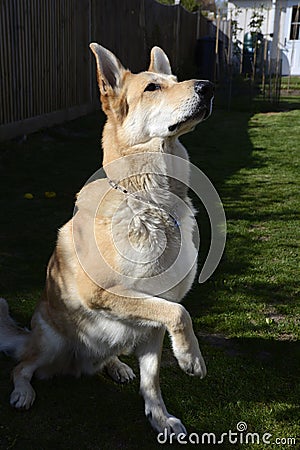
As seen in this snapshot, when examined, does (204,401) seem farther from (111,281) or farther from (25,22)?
(25,22)

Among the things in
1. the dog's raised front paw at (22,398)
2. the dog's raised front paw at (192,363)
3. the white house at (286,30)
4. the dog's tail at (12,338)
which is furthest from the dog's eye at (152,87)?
the white house at (286,30)

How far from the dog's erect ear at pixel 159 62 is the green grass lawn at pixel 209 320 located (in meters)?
1.66

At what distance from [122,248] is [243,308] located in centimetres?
161

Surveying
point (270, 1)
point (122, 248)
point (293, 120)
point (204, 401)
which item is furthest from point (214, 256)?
point (270, 1)

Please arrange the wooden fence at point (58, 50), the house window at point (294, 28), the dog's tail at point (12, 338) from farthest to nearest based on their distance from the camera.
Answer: the house window at point (294, 28) < the wooden fence at point (58, 50) < the dog's tail at point (12, 338)

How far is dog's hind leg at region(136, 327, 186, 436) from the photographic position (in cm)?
255

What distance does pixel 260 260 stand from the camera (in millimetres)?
4527

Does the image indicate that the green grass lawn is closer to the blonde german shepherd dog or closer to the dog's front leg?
the blonde german shepherd dog

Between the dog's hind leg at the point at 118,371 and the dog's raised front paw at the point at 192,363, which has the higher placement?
the dog's raised front paw at the point at 192,363

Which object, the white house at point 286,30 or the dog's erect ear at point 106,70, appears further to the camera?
the white house at point 286,30

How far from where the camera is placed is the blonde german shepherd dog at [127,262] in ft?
7.86

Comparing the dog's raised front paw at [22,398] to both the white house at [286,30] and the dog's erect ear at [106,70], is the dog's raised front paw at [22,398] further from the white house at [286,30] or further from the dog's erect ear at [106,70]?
the white house at [286,30]

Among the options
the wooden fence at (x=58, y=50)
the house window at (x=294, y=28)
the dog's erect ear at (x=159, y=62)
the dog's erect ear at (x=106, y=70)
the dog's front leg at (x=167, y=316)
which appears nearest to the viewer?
the dog's front leg at (x=167, y=316)

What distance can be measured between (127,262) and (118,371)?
2.90 ft
